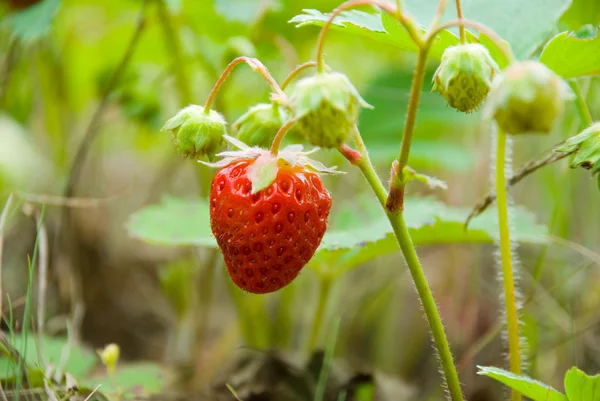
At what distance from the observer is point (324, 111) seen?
2.70ft

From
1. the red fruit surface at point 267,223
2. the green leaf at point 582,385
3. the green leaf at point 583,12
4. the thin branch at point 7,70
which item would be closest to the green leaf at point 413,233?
the red fruit surface at point 267,223

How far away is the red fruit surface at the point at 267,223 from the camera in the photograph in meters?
1.04

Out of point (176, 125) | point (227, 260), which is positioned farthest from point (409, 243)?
point (176, 125)

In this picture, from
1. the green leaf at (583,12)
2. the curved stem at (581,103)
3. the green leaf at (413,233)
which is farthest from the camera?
the green leaf at (583,12)

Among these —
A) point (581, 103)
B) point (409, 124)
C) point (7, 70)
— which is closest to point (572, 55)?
point (581, 103)

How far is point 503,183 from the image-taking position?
114 centimetres

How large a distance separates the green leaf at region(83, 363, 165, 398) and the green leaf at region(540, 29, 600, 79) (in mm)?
1137

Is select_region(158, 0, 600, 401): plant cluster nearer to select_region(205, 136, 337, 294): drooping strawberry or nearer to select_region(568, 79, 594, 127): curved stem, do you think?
select_region(205, 136, 337, 294): drooping strawberry

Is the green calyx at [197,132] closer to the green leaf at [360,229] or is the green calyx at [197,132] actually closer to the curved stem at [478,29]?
the green leaf at [360,229]

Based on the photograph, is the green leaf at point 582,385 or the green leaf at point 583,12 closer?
the green leaf at point 582,385

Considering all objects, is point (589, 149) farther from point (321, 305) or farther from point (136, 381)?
point (136, 381)

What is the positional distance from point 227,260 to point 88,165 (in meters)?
1.89

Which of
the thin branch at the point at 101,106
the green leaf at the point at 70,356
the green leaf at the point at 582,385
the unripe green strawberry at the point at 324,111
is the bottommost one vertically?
the green leaf at the point at 70,356

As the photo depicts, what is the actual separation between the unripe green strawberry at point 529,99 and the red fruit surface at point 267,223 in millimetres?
408
